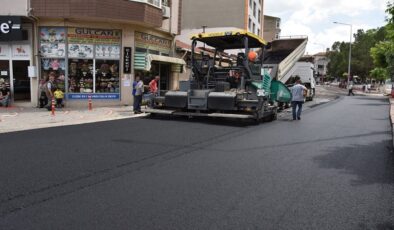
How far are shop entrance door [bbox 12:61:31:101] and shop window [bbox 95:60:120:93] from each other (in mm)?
3187

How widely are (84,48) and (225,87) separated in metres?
8.32

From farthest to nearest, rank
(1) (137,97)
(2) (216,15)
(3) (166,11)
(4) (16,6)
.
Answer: (2) (216,15) → (3) (166,11) → (4) (16,6) → (1) (137,97)

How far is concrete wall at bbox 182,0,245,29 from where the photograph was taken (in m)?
42.0

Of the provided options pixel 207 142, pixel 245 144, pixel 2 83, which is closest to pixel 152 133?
pixel 207 142

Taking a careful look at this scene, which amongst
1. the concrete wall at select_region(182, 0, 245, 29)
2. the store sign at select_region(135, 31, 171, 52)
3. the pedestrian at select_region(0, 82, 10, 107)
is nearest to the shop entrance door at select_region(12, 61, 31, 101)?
the pedestrian at select_region(0, 82, 10, 107)

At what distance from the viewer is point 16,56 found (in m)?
18.4

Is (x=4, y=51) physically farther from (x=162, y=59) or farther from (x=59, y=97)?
(x=162, y=59)

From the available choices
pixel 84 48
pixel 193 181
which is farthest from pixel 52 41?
pixel 193 181

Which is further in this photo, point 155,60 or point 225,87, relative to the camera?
point 155,60

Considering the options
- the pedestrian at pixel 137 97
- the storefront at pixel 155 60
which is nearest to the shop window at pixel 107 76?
the storefront at pixel 155 60

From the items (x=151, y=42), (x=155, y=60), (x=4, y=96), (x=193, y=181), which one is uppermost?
(x=151, y=42)

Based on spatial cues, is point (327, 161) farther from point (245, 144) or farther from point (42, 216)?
point (42, 216)

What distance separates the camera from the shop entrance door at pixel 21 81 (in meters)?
18.7

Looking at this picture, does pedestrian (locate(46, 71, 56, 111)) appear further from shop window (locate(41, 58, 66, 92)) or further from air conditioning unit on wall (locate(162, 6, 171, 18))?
air conditioning unit on wall (locate(162, 6, 171, 18))
